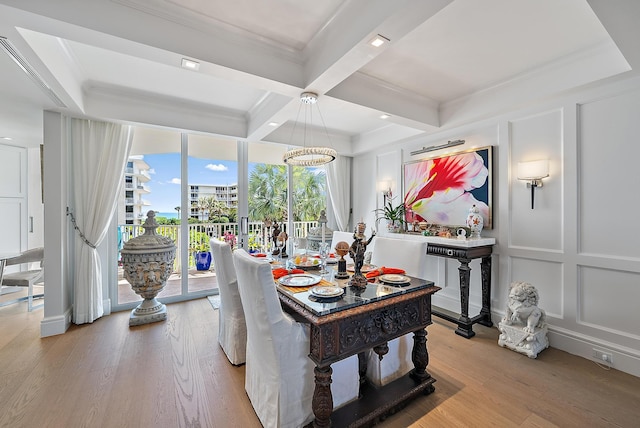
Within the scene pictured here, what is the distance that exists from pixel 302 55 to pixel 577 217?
9.84ft

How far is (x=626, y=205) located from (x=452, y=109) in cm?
190

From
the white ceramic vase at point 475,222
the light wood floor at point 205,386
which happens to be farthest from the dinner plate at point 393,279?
the white ceramic vase at point 475,222

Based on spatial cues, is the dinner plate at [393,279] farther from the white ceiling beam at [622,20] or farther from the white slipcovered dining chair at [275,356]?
the white ceiling beam at [622,20]

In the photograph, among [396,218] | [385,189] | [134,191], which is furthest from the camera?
[385,189]

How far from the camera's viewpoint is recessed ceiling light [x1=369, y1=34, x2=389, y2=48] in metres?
1.72

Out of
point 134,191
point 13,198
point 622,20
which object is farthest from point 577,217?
point 13,198

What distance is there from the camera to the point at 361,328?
1604 mm

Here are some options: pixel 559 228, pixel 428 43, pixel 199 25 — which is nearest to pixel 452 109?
pixel 428 43

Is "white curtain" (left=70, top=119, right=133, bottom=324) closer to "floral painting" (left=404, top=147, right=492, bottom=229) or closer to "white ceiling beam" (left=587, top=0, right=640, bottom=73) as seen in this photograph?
"floral painting" (left=404, top=147, right=492, bottom=229)

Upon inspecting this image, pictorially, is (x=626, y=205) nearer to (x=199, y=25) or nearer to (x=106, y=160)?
(x=199, y=25)

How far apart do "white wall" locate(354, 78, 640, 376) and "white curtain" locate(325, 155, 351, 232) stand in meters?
2.60

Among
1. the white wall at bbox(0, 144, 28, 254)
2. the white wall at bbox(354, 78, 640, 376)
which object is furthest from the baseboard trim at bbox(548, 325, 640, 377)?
the white wall at bbox(0, 144, 28, 254)

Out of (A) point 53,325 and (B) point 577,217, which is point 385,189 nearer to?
(B) point 577,217

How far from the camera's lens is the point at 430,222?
380 cm
